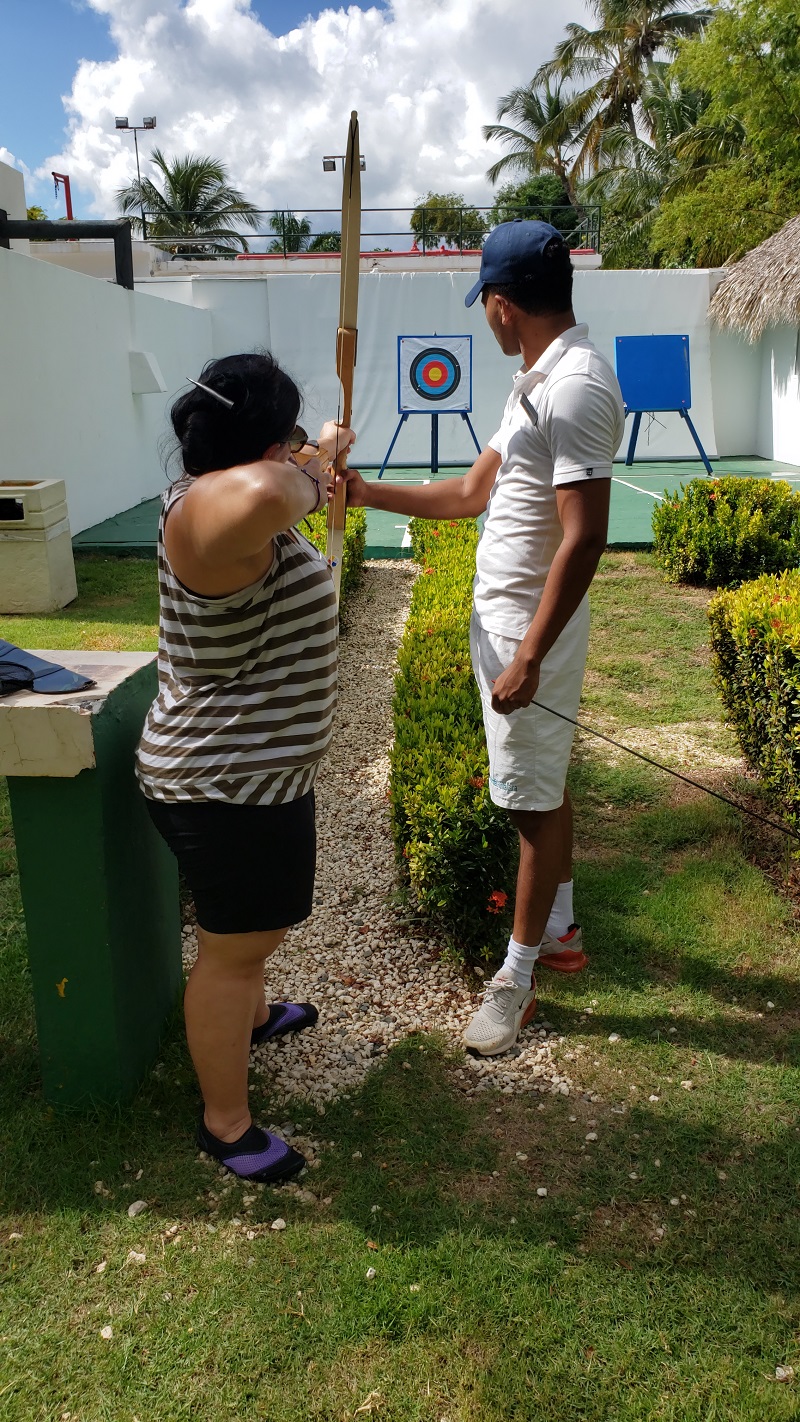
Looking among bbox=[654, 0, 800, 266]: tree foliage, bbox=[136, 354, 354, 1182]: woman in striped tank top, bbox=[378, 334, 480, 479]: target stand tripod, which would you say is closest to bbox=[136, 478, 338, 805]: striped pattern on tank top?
bbox=[136, 354, 354, 1182]: woman in striped tank top

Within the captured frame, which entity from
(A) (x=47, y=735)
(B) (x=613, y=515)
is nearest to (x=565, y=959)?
(A) (x=47, y=735)

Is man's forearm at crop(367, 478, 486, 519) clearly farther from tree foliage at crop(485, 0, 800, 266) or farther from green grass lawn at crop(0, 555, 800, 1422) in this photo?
tree foliage at crop(485, 0, 800, 266)

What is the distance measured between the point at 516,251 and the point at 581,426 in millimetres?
406

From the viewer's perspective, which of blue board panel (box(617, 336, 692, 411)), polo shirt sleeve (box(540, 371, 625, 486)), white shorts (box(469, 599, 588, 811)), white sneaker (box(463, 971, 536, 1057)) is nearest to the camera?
polo shirt sleeve (box(540, 371, 625, 486))

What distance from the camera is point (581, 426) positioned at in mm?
1843

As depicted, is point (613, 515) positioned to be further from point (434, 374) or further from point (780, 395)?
point (780, 395)

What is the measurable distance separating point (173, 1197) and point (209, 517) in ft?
4.13

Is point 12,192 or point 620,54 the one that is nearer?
point 12,192

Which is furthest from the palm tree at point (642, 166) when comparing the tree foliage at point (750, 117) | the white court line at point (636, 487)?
the white court line at point (636, 487)

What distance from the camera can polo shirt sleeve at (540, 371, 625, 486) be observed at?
1.84 meters

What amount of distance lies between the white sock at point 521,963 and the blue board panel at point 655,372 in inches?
426

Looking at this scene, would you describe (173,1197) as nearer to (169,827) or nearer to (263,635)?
(169,827)

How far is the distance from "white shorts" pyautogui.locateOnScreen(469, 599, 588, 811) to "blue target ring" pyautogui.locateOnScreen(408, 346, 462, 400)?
10564 mm

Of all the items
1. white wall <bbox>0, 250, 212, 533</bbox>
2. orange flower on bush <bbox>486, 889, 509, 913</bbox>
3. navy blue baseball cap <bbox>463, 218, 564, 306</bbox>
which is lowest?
orange flower on bush <bbox>486, 889, 509, 913</bbox>
